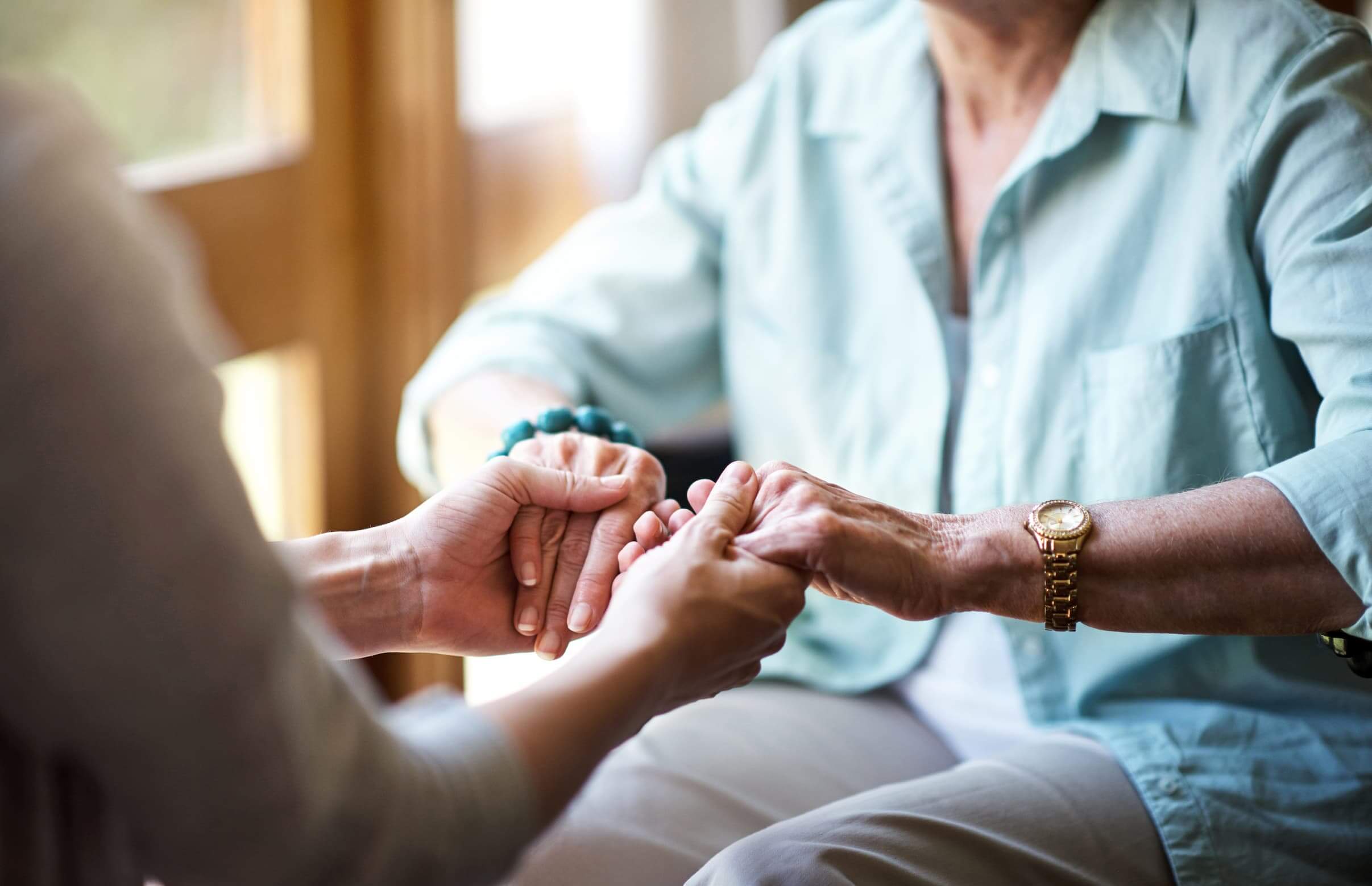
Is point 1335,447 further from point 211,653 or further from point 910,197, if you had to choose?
point 211,653

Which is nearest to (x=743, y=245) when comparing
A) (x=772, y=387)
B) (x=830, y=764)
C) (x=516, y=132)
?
(x=772, y=387)

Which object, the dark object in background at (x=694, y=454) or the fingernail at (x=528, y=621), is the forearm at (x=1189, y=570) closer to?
the fingernail at (x=528, y=621)

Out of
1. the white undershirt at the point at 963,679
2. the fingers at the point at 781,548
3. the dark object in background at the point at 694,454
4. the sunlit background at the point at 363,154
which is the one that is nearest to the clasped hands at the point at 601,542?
the fingers at the point at 781,548

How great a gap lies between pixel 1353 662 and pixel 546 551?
2.29ft

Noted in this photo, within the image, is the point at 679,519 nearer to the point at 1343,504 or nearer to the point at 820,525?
the point at 820,525

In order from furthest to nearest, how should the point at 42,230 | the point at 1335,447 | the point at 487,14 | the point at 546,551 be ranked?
the point at 487,14, the point at 546,551, the point at 1335,447, the point at 42,230

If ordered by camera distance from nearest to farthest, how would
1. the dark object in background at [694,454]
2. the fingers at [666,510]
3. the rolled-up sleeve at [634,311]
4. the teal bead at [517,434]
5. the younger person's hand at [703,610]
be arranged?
the younger person's hand at [703,610] < the fingers at [666,510] < the teal bead at [517,434] < the rolled-up sleeve at [634,311] < the dark object in background at [694,454]

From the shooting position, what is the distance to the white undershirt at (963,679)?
1244 mm

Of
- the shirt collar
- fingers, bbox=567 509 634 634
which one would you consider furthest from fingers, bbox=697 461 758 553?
the shirt collar

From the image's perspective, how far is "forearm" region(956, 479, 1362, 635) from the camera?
993mm

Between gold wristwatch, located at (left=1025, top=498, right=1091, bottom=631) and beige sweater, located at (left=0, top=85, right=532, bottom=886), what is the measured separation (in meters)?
0.56

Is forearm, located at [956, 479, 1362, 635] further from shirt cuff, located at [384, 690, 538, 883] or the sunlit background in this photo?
Result: the sunlit background

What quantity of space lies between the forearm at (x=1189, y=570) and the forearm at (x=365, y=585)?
19.0 inches

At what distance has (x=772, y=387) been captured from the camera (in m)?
1.43
